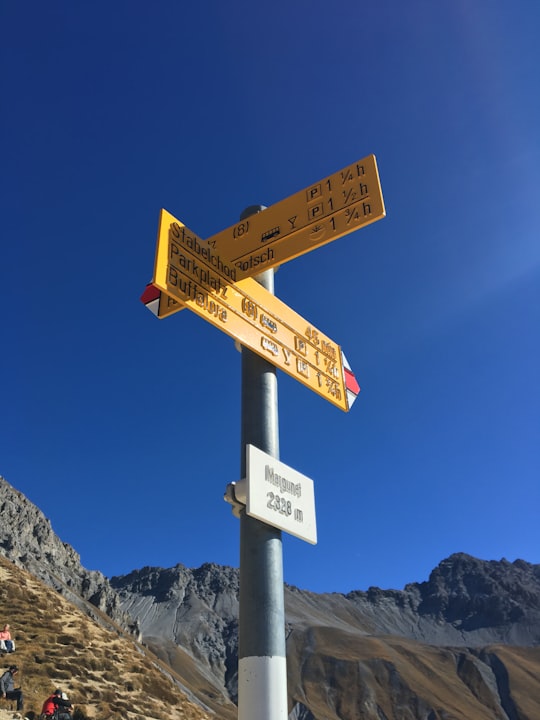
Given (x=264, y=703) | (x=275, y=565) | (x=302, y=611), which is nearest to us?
(x=264, y=703)

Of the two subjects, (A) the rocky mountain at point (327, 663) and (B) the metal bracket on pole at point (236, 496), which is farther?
(A) the rocky mountain at point (327, 663)

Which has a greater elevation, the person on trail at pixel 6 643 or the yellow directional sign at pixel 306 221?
the person on trail at pixel 6 643

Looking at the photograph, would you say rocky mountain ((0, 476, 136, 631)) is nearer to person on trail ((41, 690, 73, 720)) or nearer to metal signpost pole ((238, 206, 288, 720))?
person on trail ((41, 690, 73, 720))

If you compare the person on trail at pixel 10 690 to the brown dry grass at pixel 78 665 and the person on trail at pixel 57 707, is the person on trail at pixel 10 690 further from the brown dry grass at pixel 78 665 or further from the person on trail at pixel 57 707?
the person on trail at pixel 57 707

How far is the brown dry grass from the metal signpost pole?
17.9 meters

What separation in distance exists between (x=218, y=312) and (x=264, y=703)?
11.9ft

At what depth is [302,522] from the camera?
21.2 feet

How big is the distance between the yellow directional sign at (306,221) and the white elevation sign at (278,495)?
2.19m

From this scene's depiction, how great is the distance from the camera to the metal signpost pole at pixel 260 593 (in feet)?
17.9

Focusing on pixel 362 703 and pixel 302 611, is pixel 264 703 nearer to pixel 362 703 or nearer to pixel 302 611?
pixel 362 703

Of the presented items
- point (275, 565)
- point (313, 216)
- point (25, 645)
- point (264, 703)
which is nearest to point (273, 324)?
point (313, 216)

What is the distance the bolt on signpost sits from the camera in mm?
5699

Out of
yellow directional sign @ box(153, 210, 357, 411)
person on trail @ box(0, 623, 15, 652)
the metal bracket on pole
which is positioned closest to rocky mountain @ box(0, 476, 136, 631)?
person on trail @ box(0, 623, 15, 652)

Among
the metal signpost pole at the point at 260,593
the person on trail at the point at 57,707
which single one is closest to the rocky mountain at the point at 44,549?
the person on trail at the point at 57,707
